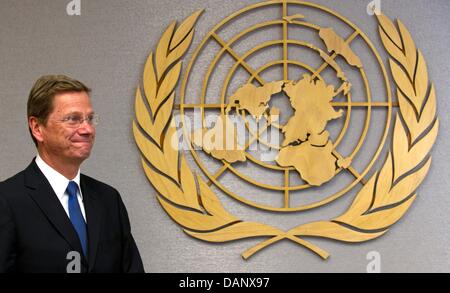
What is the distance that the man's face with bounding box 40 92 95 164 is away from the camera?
4.61 feet

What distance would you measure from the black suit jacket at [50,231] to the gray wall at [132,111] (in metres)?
1.62

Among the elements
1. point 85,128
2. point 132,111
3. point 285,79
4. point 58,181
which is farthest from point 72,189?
point 285,79

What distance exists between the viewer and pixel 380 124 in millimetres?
3145

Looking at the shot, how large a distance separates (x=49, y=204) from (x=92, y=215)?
0.34ft

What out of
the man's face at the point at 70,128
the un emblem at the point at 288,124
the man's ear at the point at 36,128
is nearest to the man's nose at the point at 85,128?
the man's face at the point at 70,128

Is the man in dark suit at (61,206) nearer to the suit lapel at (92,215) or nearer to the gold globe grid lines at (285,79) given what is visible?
the suit lapel at (92,215)

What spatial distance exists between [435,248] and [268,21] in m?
1.47

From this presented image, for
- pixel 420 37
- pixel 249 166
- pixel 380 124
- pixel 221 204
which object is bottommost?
pixel 221 204

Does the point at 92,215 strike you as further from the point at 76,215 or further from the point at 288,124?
the point at 288,124

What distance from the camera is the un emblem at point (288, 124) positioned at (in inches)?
122

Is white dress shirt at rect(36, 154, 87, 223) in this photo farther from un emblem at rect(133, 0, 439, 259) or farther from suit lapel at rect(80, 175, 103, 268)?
un emblem at rect(133, 0, 439, 259)

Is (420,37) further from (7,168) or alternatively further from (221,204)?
(7,168)

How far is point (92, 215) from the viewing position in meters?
1.44

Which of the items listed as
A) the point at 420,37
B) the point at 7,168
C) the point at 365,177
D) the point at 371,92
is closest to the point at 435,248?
the point at 365,177
